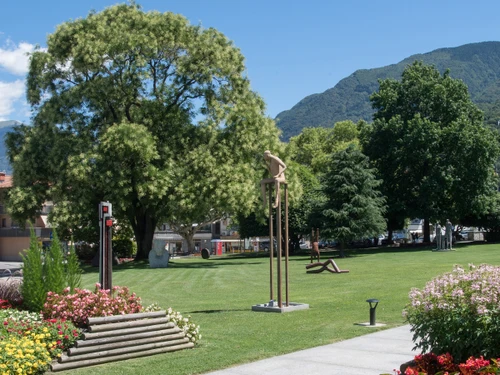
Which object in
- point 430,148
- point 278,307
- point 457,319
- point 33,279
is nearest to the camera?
point 457,319

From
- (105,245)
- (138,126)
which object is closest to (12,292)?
(105,245)

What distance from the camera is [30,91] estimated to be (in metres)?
40.4

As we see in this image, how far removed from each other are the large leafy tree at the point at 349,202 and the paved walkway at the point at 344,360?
3425 cm

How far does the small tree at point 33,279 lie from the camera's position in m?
11.7

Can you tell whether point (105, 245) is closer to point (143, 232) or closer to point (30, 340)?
point (30, 340)

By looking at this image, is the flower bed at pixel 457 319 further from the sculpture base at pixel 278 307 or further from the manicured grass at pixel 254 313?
the sculpture base at pixel 278 307

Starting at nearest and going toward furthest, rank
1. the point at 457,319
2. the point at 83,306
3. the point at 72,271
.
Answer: the point at 457,319 < the point at 83,306 < the point at 72,271

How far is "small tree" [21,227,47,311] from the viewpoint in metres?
11.7

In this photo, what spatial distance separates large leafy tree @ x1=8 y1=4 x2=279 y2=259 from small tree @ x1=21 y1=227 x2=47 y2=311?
75.5 feet

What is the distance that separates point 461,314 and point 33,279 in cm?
777

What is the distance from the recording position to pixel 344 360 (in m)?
10.0


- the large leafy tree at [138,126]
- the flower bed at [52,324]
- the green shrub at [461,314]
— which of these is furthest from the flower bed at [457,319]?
the large leafy tree at [138,126]

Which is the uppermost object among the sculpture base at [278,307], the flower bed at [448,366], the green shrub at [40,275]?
the green shrub at [40,275]

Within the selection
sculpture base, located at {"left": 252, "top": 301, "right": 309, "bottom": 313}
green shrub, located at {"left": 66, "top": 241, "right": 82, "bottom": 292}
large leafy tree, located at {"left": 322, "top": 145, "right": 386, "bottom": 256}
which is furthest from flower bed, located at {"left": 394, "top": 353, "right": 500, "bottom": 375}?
large leafy tree, located at {"left": 322, "top": 145, "right": 386, "bottom": 256}
